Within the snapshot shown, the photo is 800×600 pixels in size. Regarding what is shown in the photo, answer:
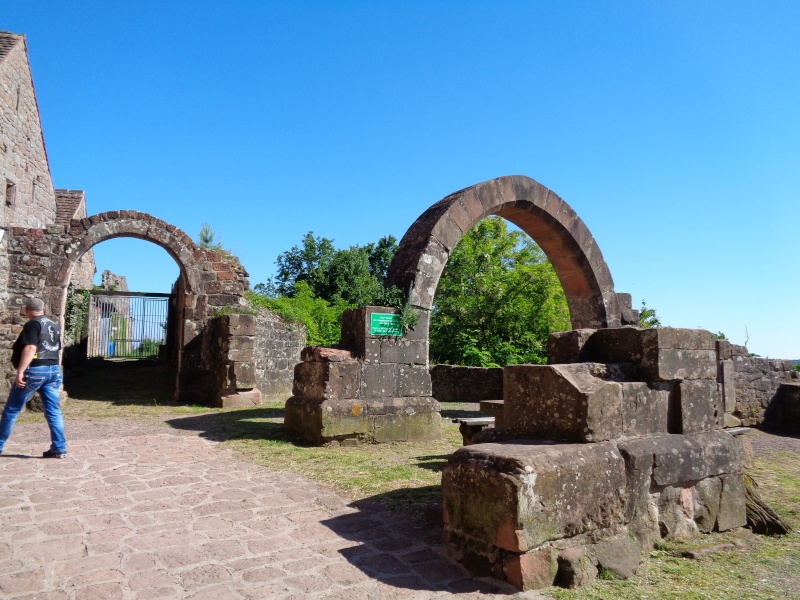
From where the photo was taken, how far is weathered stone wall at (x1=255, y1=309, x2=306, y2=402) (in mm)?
12070

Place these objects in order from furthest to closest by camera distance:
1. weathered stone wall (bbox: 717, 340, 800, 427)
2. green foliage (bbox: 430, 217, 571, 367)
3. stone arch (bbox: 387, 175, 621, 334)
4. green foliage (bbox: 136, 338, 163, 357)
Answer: green foliage (bbox: 136, 338, 163, 357), green foliage (bbox: 430, 217, 571, 367), weathered stone wall (bbox: 717, 340, 800, 427), stone arch (bbox: 387, 175, 621, 334)

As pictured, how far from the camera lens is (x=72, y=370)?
1548 cm

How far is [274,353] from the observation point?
1274 cm

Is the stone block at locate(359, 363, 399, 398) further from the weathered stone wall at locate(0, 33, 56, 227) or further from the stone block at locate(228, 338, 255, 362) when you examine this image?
the weathered stone wall at locate(0, 33, 56, 227)

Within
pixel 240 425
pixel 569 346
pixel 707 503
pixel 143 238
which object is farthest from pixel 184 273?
pixel 707 503

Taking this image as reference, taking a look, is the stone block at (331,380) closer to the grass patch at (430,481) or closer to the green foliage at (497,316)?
the grass patch at (430,481)

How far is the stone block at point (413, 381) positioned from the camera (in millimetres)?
7395

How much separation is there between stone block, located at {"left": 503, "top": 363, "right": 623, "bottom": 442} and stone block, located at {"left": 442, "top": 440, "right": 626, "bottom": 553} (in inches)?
6.2

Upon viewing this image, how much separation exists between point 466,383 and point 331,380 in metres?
7.32

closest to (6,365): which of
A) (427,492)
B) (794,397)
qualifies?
(427,492)

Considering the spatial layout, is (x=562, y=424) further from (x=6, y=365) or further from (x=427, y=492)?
(x=6, y=365)

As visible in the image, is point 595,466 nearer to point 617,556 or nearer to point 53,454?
point 617,556

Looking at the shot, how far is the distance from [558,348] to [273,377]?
911cm

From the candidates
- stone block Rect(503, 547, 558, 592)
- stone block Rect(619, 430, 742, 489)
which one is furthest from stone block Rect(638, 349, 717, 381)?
stone block Rect(503, 547, 558, 592)
